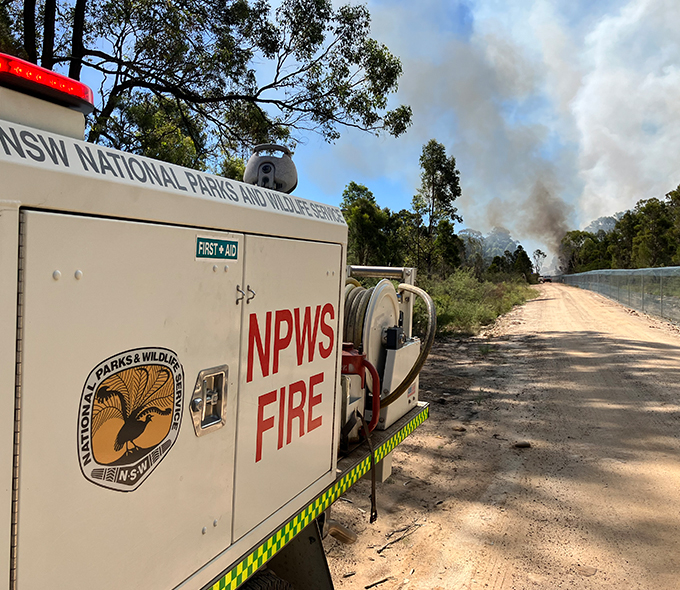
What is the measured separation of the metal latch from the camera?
1.77m

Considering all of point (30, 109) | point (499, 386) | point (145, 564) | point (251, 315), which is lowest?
point (499, 386)

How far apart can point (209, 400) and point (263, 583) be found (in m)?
0.96

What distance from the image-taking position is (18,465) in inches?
48.5

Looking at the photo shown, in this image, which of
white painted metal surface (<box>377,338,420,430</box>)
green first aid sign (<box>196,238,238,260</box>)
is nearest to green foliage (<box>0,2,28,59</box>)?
white painted metal surface (<box>377,338,420,430</box>)

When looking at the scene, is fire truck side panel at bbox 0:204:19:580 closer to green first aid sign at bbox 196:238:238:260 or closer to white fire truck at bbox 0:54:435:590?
white fire truck at bbox 0:54:435:590

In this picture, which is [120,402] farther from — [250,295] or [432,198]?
[432,198]

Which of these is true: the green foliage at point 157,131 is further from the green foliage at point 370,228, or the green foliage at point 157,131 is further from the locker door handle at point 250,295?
the green foliage at point 370,228

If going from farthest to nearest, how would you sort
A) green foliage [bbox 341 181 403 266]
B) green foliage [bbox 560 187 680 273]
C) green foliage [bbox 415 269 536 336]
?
green foliage [bbox 560 187 680 273] → green foliage [bbox 341 181 403 266] → green foliage [bbox 415 269 536 336]

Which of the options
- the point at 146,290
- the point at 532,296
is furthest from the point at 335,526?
the point at 532,296

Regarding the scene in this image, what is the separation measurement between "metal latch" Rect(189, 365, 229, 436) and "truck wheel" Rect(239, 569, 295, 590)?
817 millimetres

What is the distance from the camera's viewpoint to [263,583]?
7.36 ft

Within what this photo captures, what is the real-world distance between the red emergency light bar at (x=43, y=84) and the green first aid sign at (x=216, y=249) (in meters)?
0.52

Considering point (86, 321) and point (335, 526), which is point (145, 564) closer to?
point (86, 321)

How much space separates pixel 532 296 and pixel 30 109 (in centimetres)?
4004
